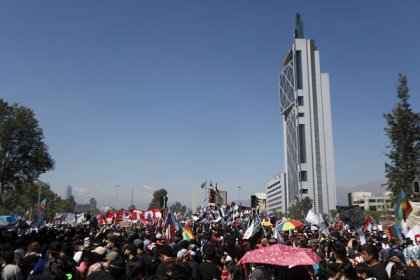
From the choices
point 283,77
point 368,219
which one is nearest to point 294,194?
point 283,77

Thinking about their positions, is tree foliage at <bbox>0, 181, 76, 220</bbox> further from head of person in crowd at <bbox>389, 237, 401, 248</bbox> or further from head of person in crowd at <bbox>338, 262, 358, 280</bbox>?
head of person in crowd at <bbox>338, 262, 358, 280</bbox>

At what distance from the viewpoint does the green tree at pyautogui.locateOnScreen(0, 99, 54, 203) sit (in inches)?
1597

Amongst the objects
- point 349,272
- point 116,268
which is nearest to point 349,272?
point 349,272

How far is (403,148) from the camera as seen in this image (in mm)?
26203

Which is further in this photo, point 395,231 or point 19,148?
point 19,148

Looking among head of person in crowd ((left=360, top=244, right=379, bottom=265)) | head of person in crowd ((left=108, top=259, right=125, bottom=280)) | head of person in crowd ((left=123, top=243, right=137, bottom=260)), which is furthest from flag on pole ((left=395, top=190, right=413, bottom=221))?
head of person in crowd ((left=108, top=259, right=125, bottom=280))

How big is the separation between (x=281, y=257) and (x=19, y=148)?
4131 cm

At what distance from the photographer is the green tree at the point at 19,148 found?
40562 mm

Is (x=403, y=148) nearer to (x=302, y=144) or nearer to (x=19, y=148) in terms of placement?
(x=19, y=148)

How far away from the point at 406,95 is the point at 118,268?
26704mm

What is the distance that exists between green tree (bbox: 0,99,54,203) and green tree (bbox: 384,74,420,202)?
115 ft

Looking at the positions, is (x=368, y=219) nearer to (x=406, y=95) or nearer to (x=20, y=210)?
(x=406, y=95)

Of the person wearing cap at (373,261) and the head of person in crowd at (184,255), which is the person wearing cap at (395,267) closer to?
the person wearing cap at (373,261)

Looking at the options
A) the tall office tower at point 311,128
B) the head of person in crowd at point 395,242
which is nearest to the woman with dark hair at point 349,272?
the head of person in crowd at point 395,242
